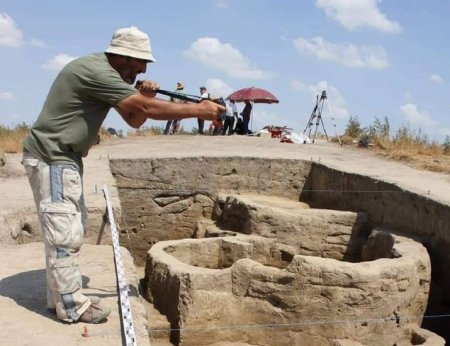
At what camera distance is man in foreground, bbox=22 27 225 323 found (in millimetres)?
3062

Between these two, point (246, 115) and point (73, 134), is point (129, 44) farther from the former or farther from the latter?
point (246, 115)

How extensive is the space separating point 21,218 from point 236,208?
3333 millimetres

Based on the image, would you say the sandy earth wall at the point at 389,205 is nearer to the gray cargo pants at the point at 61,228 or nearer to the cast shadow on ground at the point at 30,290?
the cast shadow on ground at the point at 30,290

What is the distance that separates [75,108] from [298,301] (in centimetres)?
306

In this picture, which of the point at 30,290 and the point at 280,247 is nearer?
the point at 30,290

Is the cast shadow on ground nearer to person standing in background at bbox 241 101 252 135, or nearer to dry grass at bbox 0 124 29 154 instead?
dry grass at bbox 0 124 29 154

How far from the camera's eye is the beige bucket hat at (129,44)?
315 cm

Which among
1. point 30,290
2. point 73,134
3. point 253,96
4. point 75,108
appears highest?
point 253,96

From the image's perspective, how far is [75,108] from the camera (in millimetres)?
3129

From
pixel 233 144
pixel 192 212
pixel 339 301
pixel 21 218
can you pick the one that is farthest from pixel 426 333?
pixel 233 144

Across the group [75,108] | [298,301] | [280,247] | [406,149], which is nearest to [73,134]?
[75,108]

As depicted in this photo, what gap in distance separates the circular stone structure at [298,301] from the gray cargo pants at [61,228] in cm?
228

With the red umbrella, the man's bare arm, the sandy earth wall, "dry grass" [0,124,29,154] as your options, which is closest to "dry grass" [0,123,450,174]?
"dry grass" [0,124,29,154]

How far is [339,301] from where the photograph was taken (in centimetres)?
525
